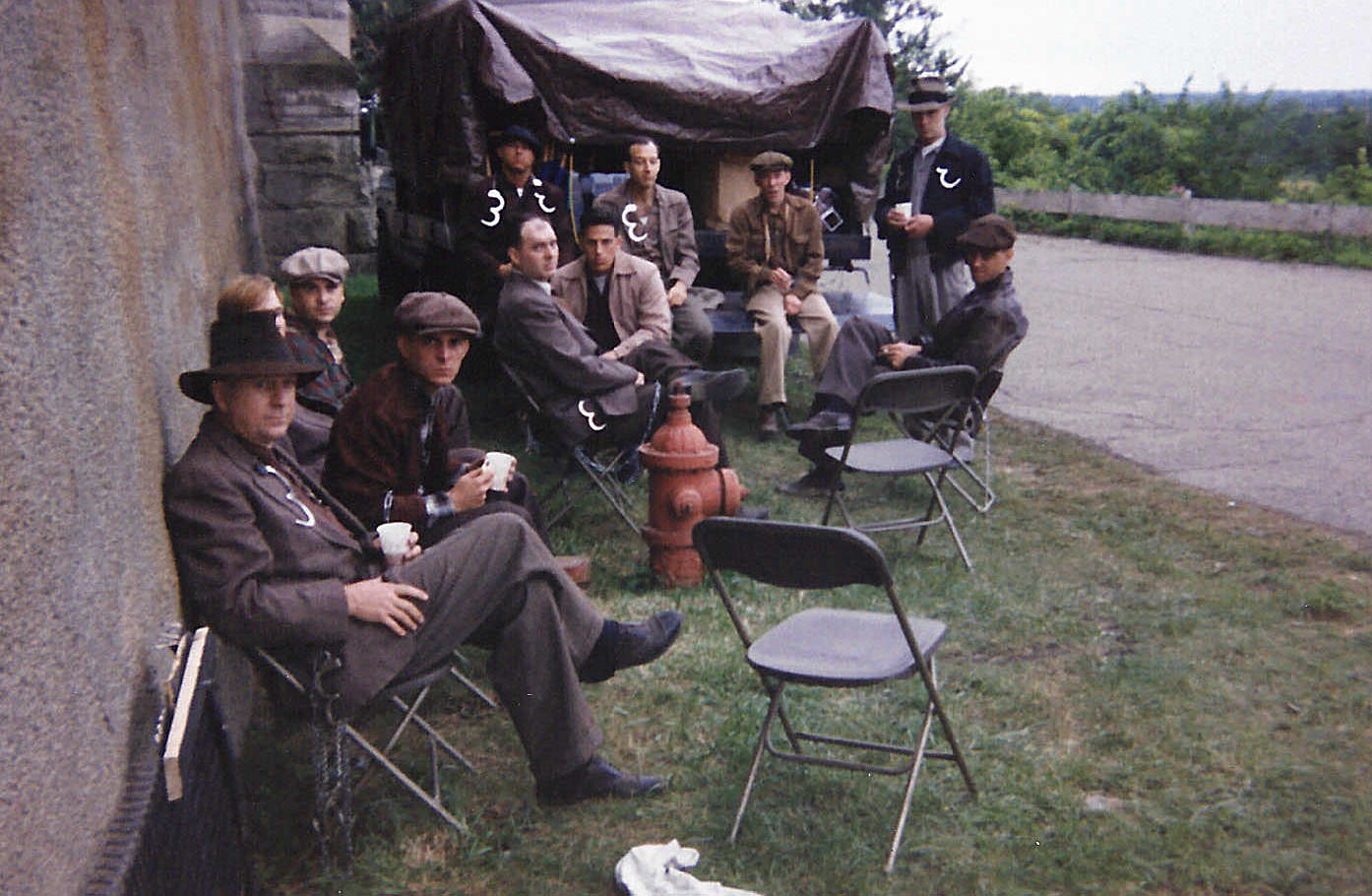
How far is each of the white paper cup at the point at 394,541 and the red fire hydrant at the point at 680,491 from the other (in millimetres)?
2070

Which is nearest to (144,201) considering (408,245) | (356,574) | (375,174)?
(356,574)

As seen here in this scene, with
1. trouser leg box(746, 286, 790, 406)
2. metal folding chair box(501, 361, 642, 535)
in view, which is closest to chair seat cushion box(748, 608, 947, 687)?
metal folding chair box(501, 361, 642, 535)

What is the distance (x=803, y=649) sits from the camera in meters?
3.48

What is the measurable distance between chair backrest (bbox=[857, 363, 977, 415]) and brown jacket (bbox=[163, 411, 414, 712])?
2727mm

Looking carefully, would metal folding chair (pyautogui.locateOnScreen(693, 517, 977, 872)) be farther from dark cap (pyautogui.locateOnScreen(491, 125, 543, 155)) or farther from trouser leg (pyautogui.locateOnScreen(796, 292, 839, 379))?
dark cap (pyautogui.locateOnScreen(491, 125, 543, 155))

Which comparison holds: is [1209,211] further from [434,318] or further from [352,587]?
[352,587]

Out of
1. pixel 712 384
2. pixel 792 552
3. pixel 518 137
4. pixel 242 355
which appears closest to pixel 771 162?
pixel 518 137

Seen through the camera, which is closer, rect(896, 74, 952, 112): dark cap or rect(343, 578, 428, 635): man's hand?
rect(343, 578, 428, 635): man's hand

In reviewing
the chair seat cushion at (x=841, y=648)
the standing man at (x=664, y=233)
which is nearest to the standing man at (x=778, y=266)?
the standing man at (x=664, y=233)

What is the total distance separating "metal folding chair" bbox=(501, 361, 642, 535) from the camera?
5797mm

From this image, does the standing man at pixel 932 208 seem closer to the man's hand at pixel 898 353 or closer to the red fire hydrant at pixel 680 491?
the man's hand at pixel 898 353

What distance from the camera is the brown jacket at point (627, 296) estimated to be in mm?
6801

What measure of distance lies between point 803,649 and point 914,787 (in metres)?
0.49

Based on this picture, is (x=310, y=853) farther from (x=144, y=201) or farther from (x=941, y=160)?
(x=941, y=160)
